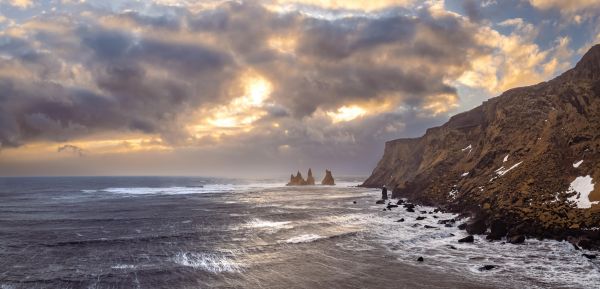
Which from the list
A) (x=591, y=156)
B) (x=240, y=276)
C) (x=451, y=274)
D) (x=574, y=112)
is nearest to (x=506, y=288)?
(x=451, y=274)

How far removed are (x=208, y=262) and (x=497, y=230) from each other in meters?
30.8

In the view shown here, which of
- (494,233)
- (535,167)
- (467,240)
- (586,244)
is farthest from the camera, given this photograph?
(535,167)

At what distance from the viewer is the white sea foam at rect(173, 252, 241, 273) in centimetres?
3056

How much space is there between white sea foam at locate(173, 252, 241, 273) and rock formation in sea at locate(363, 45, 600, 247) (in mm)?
27637

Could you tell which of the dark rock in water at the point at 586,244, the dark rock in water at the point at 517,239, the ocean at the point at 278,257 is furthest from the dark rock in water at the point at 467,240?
the dark rock in water at the point at 586,244

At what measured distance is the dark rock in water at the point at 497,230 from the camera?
3875 cm

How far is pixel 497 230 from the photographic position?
39.7m

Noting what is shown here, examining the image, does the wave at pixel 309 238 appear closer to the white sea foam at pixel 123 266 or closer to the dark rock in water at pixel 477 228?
the dark rock in water at pixel 477 228

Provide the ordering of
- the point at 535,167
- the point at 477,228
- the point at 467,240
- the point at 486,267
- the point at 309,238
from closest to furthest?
the point at 486,267 < the point at 467,240 < the point at 477,228 < the point at 309,238 < the point at 535,167

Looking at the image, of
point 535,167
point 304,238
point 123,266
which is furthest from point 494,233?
point 123,266

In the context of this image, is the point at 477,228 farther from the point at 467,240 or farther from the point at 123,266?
the point at 123,266

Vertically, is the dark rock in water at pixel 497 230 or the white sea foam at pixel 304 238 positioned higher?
the dark rock in water at pixel 497 230

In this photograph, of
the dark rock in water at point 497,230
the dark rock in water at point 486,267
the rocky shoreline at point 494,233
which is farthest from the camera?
the dark rock in water at point 497,230

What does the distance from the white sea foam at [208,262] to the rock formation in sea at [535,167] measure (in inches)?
1088
